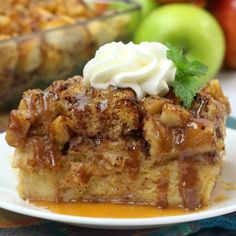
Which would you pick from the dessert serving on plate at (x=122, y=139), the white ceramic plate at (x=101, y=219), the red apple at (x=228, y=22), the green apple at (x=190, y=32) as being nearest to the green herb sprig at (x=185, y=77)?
the dessert serving on plate at (x=122, y=139)

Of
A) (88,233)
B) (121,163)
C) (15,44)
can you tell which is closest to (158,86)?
(121,163)

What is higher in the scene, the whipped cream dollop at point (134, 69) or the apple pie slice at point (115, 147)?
the whipped cream dollop at point (134, 69)

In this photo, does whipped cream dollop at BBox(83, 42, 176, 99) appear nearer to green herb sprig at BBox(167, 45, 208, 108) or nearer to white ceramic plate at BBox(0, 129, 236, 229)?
green herb sprig at BBox(167, 45, 208, 108)

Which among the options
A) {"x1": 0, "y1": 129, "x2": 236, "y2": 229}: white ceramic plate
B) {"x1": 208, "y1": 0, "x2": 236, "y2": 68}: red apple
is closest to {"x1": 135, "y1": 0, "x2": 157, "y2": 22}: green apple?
{"x1": 208, "y1": 0, "x2": 236, "y2": 68}: red apple

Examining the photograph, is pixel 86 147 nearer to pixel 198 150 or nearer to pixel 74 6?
pixel 198 150

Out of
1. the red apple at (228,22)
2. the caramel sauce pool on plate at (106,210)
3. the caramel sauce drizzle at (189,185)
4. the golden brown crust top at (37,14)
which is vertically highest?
the caramel sauce drizzle at (189,185)

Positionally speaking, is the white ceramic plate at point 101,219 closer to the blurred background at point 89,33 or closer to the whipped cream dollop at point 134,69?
→ the whipped cream dollop at point 134,69

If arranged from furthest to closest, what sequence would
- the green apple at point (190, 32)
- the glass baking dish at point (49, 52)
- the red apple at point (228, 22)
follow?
the red apple at point (228, 22), the green apple at point (190, 32), the glass baking dish at point (49, 52)

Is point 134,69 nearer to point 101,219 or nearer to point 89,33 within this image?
point 101,219
